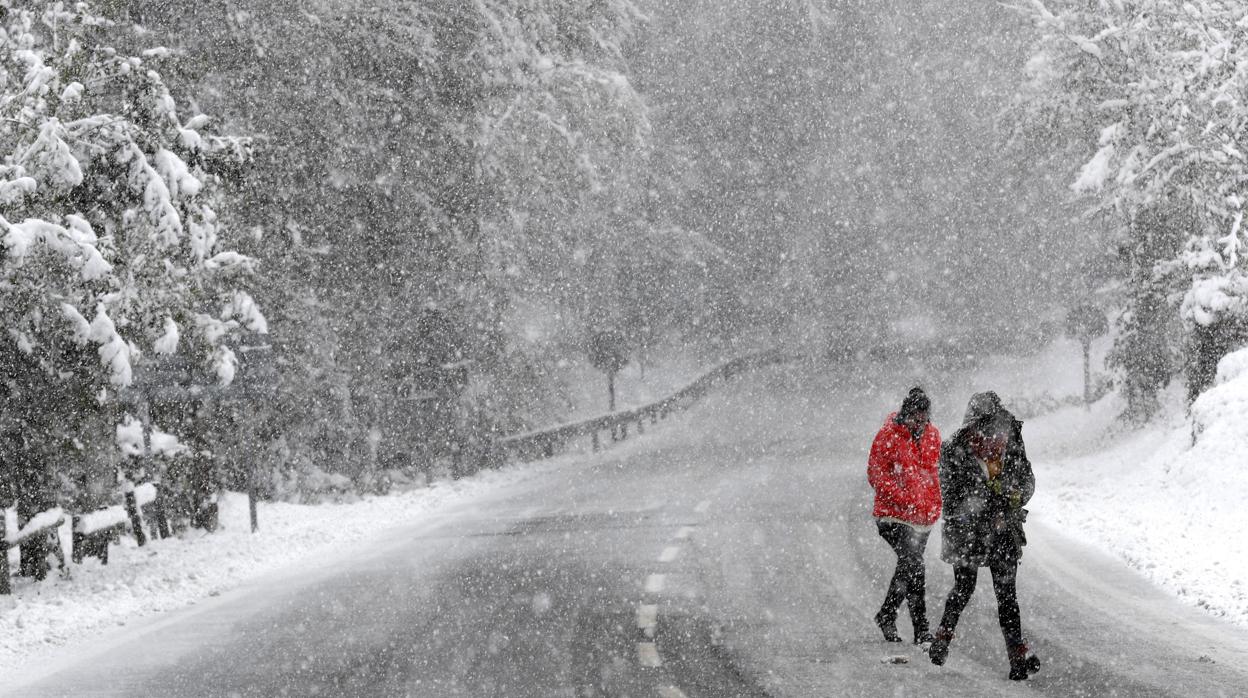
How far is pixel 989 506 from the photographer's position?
8.46m

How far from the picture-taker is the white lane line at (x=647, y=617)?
10.3 metres

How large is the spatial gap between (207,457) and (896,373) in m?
38.9

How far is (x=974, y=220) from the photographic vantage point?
58125mm

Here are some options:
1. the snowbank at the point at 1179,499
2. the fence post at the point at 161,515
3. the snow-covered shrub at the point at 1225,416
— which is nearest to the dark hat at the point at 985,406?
the snowbank at the point at 1179,499

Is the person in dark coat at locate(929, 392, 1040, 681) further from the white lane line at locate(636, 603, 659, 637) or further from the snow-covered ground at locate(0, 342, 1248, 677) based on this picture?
the snow-covered ground at locate(0, 342, 1248, 677)

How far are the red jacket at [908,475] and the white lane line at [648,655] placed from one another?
6.06 ft

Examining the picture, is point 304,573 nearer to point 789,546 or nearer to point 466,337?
point 789,546

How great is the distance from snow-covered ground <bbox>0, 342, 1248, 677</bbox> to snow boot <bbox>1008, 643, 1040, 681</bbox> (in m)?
2.70

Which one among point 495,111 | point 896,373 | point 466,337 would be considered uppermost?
point 495,111

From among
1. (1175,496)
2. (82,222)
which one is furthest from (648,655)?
(1175,496)

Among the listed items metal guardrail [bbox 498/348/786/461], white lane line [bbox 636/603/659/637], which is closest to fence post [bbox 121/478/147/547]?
white lane line [bbox 636/603/659/637]

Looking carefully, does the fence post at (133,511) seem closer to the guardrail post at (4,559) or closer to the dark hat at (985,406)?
the guardrail post at (4,559)

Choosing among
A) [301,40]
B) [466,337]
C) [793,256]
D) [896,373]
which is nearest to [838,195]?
[793,256]

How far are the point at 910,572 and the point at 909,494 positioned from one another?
56 centimetres
